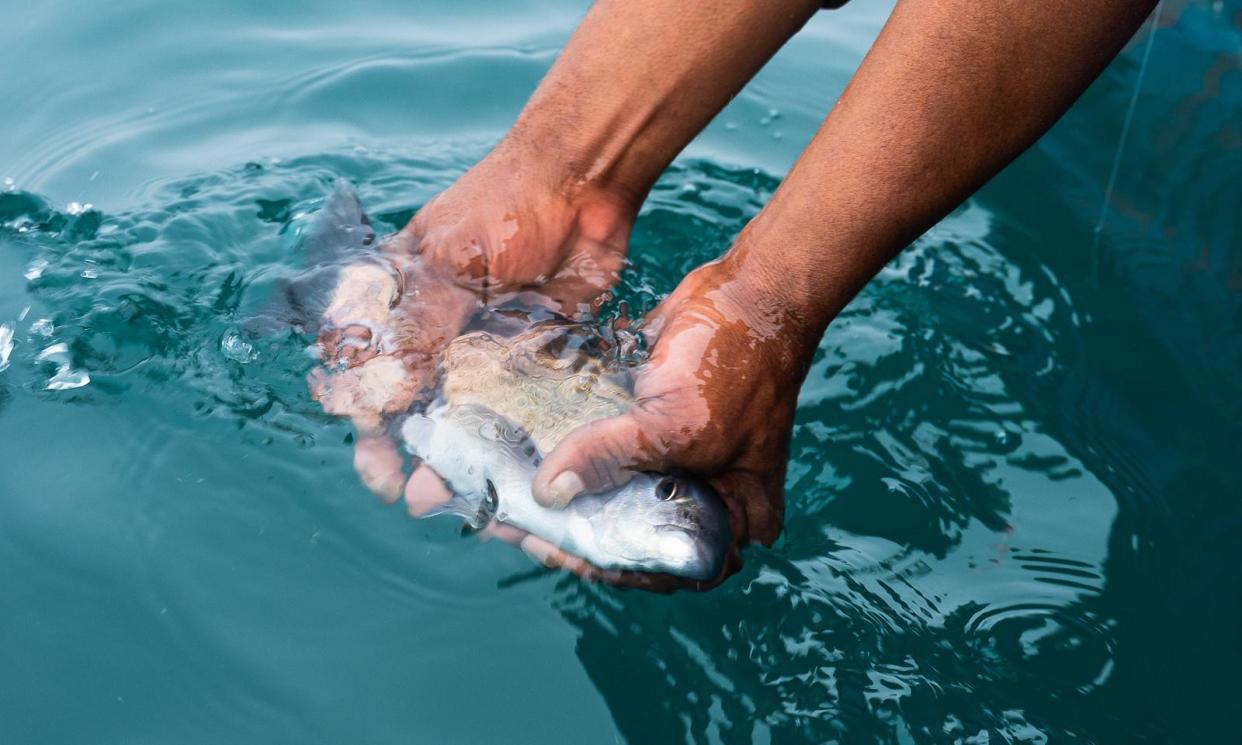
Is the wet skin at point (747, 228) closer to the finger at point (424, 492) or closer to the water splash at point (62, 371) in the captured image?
the finger at point (424, 492)

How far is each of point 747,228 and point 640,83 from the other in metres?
0.58

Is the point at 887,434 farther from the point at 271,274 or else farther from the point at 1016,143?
the point at 271,274

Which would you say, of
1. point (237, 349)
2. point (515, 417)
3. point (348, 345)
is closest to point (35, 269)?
point (237, 349)

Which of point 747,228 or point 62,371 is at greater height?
point 747,228

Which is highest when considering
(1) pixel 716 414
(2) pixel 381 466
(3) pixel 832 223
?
(3) pixel 832 223

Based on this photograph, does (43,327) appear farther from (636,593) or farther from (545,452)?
(636,593)

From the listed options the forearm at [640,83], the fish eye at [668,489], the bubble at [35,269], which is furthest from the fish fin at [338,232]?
the fish eye at [668,489]

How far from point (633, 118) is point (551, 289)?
18.3 inches

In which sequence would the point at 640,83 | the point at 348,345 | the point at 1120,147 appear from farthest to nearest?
the point at 1120,147, the point at 640,83, the point at 348,345

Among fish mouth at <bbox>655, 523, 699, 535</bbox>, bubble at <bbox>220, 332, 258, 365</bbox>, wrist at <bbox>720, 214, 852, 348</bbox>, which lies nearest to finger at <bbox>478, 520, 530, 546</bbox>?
fish mouth at <bbox>655, 523, 699, 535</bbox>

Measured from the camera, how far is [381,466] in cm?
233

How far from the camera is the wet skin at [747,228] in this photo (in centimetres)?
194

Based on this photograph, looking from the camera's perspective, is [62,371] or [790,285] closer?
[790,285]

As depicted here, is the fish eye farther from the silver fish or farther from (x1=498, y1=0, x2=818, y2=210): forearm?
(x1=498, y1=0, x2=818, y2=210): forearm
